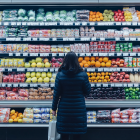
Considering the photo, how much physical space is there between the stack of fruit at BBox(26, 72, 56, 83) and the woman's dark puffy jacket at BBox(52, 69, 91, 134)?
162 cm

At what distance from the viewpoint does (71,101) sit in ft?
7.29

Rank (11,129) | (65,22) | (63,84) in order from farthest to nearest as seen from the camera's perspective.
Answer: (65,22), (11,129), (63,84)

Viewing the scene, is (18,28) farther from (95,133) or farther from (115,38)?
(95,133)

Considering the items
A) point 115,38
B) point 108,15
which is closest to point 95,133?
point 115,38

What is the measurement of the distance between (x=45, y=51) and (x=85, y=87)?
6.20ft

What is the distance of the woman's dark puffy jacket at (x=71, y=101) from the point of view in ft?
7.22

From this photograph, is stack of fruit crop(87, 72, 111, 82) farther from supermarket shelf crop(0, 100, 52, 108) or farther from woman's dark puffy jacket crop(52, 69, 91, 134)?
woman's dark puffy jacket crop(52, 69, 91, 134)

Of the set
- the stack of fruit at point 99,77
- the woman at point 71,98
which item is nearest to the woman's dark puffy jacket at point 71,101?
the woman at point 71,98

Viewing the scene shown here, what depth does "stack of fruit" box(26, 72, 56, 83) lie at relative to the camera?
3.80m

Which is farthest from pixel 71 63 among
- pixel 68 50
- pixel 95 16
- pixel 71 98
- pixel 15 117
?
pixel 95 16

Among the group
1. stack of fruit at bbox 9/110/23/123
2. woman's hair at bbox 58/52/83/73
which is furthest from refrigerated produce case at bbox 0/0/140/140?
woman's hair at bbox 58/52/83/73

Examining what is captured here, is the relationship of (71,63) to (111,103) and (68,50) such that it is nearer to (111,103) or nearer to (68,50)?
(111,103)

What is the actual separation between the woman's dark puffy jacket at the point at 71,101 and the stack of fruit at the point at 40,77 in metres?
1.62

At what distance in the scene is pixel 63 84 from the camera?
2.21 m
